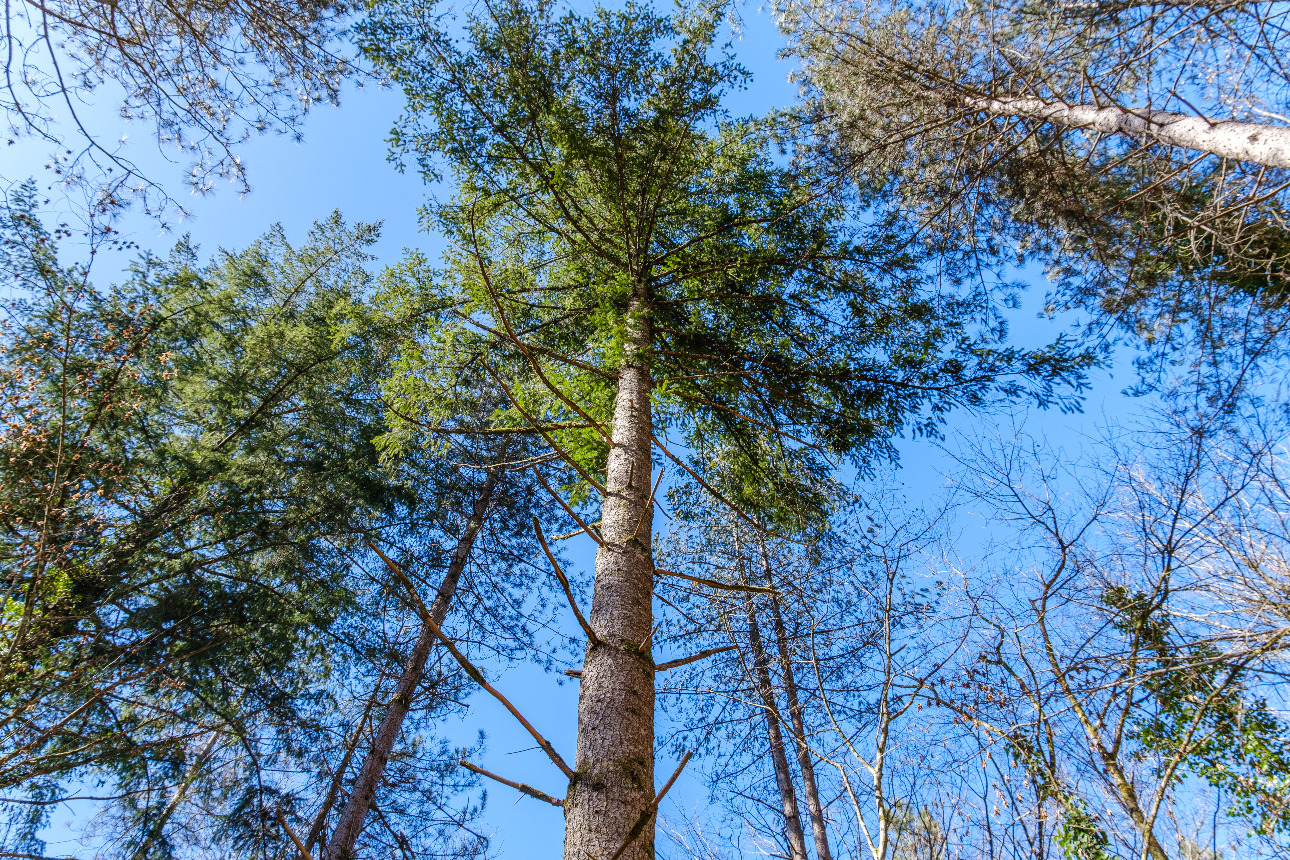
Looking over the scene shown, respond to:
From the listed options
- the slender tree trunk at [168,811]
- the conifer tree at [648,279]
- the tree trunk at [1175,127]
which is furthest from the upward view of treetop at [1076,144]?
the slender tree trunk at [168,811]

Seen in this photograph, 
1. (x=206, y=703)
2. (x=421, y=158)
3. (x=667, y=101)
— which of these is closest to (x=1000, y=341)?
(x=667, y=101)

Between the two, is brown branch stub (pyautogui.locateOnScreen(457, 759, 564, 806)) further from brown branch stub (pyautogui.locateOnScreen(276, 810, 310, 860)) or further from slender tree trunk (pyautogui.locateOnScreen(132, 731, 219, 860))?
slender tree trunk (pyautogui.locateOnScreen(132, 731, 219, 860))

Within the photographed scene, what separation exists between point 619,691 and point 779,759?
20.7 feet

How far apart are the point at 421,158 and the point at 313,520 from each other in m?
5.57

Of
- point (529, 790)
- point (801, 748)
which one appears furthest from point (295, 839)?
point (801, 748)

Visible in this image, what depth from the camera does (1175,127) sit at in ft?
16.6

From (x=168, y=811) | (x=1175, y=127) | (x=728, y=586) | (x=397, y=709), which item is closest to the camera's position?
(x=728, y=586)

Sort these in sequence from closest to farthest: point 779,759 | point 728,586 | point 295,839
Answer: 1. point 295,839
2. point 728,586
3. point 779,759

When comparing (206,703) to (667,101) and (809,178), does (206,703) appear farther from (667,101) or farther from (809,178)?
(809,178)

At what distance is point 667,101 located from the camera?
4.92m

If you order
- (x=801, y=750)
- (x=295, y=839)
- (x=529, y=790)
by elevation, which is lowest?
(x=295, y=839)

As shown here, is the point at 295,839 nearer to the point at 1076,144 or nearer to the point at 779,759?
the point at 779,759

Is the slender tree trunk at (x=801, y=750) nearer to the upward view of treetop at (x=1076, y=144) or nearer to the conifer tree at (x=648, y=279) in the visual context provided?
the conifer tree at (x=648, y=279)

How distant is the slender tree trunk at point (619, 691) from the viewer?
1.98 m
